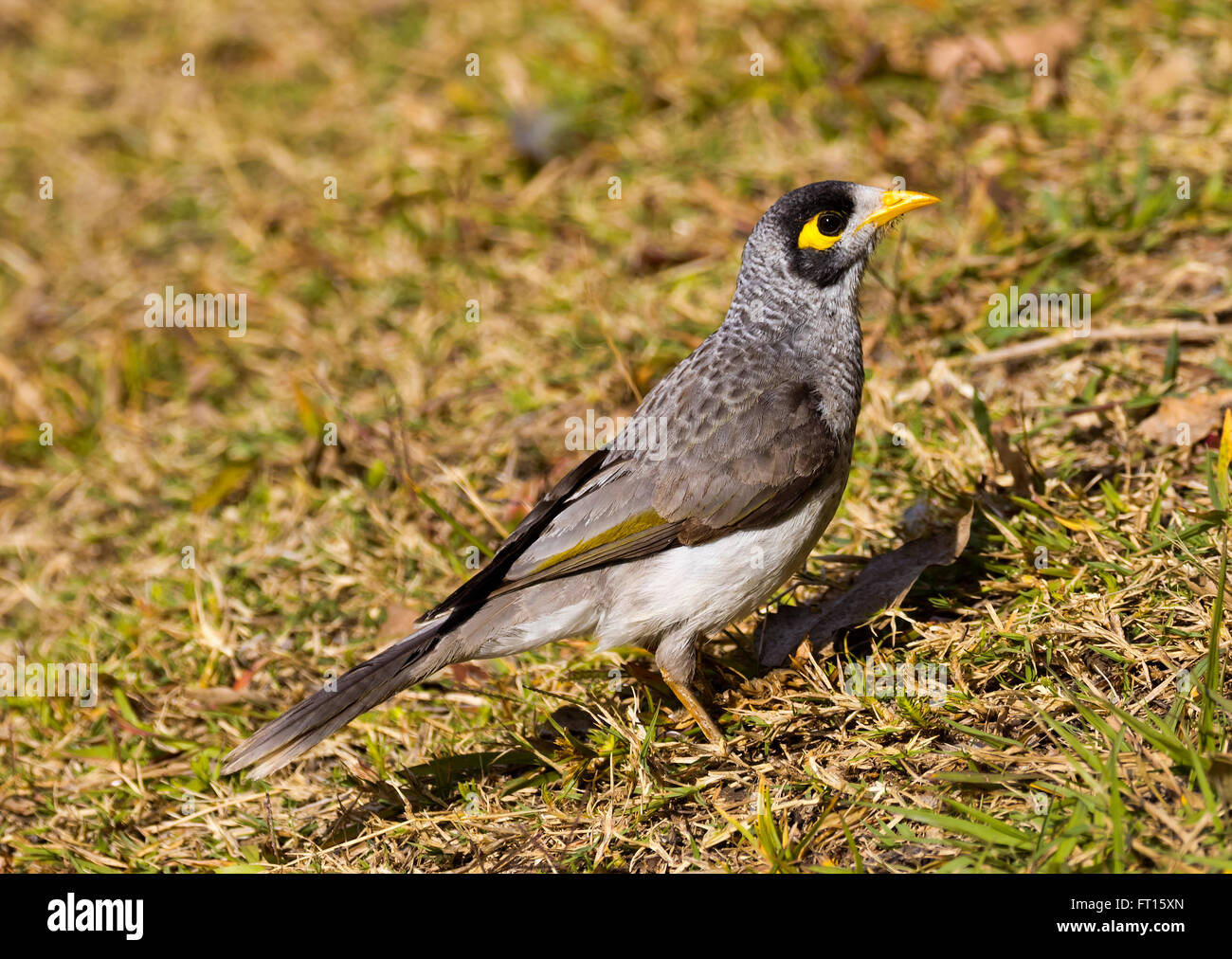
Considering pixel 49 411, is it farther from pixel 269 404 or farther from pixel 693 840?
pixel 693 840

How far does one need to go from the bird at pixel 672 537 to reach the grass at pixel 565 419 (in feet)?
1.20

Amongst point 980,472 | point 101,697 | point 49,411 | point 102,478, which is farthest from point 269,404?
point 980,472

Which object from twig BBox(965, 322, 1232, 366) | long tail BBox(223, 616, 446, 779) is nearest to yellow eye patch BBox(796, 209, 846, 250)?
twig BBox(965, 322, 1232, 366)

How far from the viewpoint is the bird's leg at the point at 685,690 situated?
4262 millimetres

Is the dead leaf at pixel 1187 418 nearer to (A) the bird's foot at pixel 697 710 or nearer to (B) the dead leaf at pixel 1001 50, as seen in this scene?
(A) the bird's foot at pixel 697 710

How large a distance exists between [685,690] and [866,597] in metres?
0.83

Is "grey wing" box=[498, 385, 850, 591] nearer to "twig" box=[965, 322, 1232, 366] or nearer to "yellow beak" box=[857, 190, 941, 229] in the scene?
"yellow beak" box=[857, 190, 941, 229]

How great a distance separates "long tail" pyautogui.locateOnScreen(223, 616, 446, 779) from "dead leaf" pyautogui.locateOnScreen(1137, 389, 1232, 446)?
316 centimetres

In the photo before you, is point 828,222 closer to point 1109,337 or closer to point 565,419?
point 1109,337

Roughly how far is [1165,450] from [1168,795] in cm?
203

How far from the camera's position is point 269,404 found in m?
7.04

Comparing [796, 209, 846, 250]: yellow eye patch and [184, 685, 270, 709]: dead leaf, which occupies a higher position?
[796, 209, 846, 250]: yellow eye patch

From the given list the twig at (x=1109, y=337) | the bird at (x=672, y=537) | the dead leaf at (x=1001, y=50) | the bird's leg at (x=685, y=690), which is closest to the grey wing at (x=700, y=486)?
the bird at (x=672, y=537)

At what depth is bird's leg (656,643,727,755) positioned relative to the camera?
4262 mm
